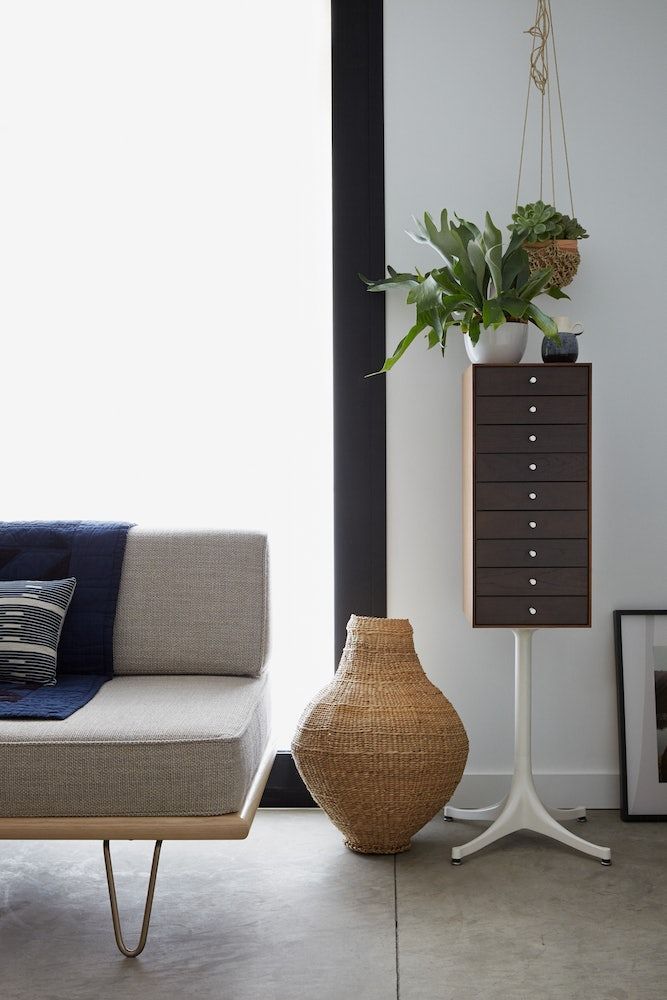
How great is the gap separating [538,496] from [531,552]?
14 cm

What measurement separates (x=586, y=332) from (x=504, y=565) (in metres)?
0.84

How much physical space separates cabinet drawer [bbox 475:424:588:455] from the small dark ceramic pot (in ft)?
0.56

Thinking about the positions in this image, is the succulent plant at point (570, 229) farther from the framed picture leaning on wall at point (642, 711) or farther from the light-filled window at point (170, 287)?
the framed picture leaning on wall at point (642, 711)

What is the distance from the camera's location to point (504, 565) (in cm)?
238

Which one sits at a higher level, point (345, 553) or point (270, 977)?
point (345, 553)

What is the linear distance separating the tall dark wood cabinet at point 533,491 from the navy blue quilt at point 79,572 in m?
0.92

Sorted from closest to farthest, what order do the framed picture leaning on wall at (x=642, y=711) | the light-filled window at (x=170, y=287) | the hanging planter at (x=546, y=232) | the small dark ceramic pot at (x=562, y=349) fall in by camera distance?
the small dark ceramic pot at (x=562, y=349), the hanging planter at (x=546, y=232), the framed picture leaning on wall at (x=642, y=711), the light-filled window at (x=170, y=287)

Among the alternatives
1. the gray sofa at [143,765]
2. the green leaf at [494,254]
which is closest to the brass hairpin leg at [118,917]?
the gray sofa at [143,765]

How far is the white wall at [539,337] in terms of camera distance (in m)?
2.79

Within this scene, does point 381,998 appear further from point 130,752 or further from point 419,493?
point 419,493

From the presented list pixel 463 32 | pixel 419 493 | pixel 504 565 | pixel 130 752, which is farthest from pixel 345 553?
pixel 463 32

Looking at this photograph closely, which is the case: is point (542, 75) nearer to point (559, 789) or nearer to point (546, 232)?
point (546, 232)

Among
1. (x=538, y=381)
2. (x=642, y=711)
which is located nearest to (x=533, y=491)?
(x=538, y=381)

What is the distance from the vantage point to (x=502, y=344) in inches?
94.7
